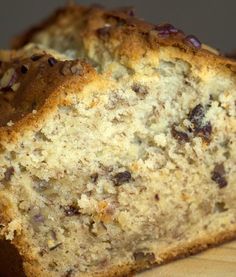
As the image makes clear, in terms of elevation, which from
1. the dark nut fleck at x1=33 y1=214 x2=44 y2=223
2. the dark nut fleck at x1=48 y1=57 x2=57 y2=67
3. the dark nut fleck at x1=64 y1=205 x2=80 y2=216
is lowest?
the dark nut fleck at x1=33 y1=214 x2=44 y2=223

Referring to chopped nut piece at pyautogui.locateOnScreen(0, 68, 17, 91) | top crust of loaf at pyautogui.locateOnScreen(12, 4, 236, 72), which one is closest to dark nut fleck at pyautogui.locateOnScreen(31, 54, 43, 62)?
chopped nut piece at pyautogui.locateOnScreen(0, 68, 17, 91)

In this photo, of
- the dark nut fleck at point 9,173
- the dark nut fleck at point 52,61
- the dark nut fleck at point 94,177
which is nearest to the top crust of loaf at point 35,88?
the dark nut fleck at point 52,61

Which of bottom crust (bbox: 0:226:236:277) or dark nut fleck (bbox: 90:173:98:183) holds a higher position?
dark nut fleck (bbox: 90:173:98:183)

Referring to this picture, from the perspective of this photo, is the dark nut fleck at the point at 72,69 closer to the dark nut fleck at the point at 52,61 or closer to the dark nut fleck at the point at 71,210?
the dark nut fleck at the point at 52,61

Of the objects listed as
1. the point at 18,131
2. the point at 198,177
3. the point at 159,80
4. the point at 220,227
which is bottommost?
the point at 220,227

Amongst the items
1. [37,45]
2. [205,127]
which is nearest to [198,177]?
[205,127]

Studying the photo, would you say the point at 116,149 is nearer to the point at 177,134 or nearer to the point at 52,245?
the point at 177,134

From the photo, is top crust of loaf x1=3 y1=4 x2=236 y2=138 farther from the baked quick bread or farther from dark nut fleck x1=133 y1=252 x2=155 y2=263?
dark nut fleck x1=133 y1=252 x2=155 y2=263

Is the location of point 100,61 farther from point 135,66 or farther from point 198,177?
point 198,177
